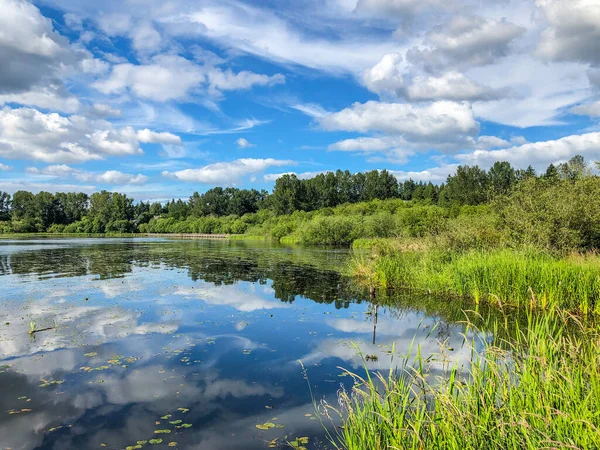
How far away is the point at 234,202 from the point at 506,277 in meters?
144

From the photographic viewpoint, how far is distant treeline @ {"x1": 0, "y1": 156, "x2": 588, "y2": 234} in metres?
111

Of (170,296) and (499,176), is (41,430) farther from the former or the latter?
(499,176)

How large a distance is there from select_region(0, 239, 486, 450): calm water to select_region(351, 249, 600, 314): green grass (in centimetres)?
169

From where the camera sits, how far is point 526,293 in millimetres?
15000

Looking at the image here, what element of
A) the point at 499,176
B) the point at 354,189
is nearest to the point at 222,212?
the point at 354,189

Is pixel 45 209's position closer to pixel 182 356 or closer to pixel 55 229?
pixel 55 229

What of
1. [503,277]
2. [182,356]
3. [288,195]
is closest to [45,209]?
[288,195]

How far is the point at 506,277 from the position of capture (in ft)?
51.1

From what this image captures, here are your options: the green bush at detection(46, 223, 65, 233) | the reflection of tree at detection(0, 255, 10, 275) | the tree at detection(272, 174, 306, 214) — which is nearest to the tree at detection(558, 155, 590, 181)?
the reflection of tree at detection(0, 255, 10, 275)

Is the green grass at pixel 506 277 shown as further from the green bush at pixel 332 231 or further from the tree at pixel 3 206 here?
the tree at pixel 3 206

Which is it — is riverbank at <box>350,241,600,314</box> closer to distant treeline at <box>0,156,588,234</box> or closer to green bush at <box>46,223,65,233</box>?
distant treeline at <box>0,156,588,234</box>

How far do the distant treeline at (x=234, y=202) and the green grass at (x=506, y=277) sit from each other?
82.6 meters

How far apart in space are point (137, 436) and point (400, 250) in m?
20.5

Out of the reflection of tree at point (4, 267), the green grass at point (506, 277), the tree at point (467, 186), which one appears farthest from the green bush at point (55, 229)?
the green grass at point (506, 277)
